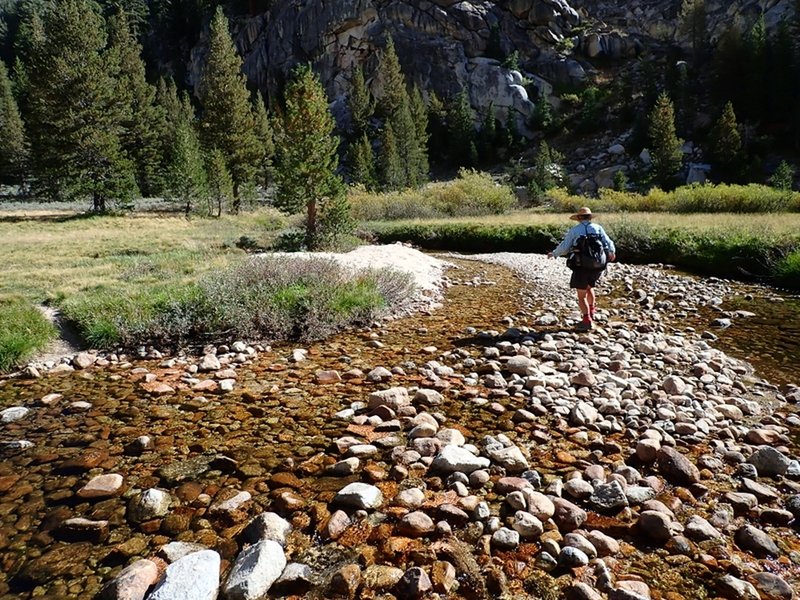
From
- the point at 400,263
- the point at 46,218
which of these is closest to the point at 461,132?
the point at 46,218

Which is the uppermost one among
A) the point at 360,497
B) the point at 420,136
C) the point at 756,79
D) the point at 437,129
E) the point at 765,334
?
the point at 756,79

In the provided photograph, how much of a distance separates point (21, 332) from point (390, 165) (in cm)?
5805

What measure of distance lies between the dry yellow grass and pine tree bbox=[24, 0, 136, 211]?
4.83m

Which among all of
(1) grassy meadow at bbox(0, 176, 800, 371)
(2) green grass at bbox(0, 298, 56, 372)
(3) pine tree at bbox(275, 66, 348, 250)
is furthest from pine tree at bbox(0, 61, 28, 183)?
(2) green grass at bbox(0, 298, 56, 372)

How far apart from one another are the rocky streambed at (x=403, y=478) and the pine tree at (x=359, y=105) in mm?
83629

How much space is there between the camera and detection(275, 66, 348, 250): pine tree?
20953 millimetres

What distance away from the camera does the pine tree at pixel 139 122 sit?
56719mm

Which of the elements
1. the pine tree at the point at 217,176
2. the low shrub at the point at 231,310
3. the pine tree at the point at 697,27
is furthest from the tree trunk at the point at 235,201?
the pine tree at the point at 697,27

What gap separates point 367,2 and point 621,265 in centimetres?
9217

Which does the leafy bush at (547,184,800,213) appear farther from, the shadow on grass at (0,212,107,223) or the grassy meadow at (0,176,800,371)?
the shadow on grass at (0,212,107,223)

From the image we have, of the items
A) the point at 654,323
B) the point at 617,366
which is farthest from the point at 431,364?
the point at 654,323

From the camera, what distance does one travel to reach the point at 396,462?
4.29m

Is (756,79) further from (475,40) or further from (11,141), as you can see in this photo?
(11,141)

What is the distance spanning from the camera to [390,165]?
62156 millimetres
